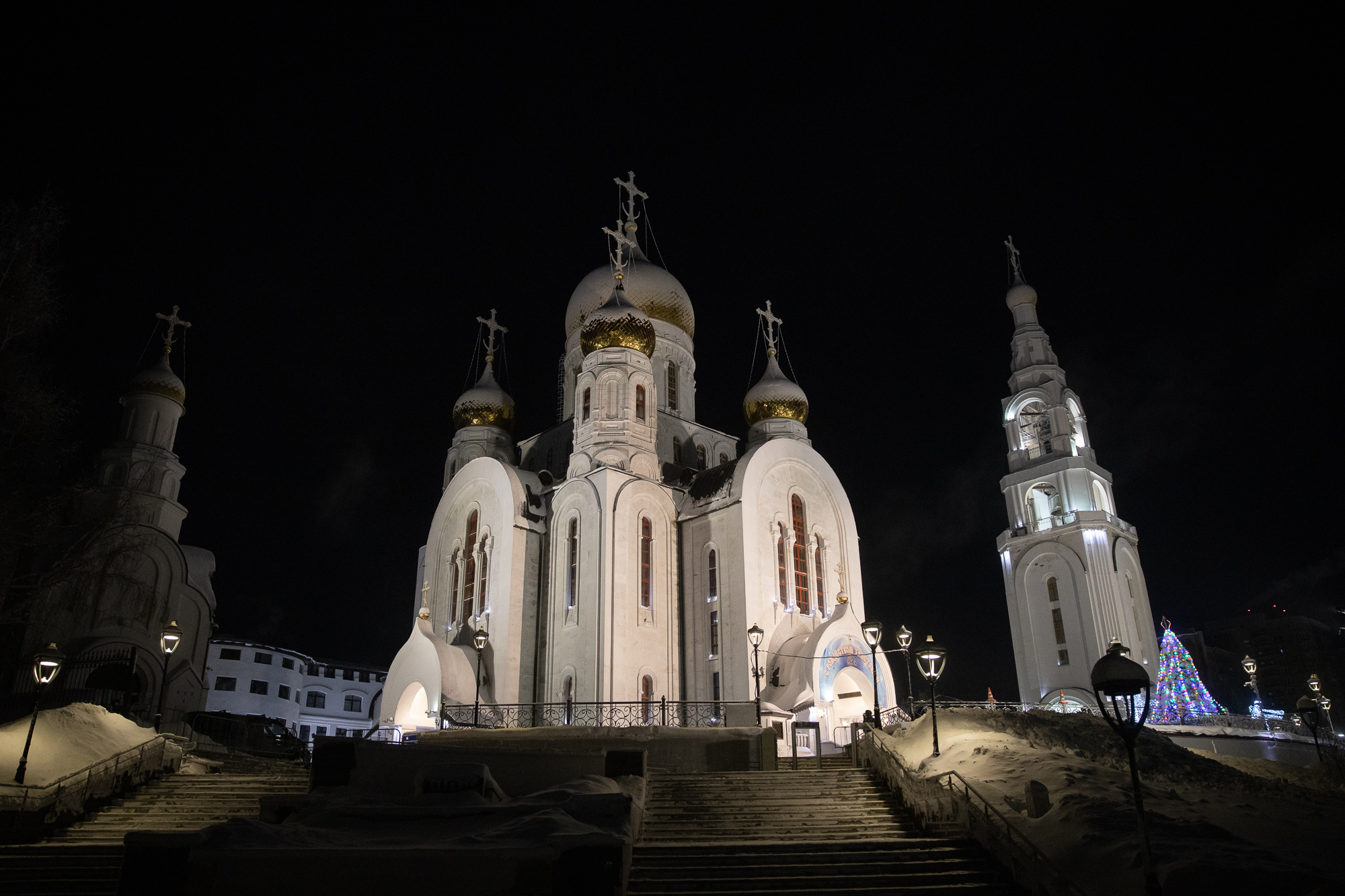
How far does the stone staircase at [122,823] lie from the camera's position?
37.0 ft

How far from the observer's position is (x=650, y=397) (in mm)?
28234

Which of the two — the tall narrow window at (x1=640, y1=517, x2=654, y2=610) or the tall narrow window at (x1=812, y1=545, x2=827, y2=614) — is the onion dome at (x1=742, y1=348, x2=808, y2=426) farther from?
the tall narrow window at (x1=640, y1=517, x2=654, y2=610)

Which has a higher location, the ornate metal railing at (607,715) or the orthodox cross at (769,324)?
the orthodox cross at (769,324)

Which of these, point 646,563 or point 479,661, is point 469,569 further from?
point 646,563

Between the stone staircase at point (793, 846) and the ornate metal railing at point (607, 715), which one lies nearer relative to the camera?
the stone staircase at point (793, 846)

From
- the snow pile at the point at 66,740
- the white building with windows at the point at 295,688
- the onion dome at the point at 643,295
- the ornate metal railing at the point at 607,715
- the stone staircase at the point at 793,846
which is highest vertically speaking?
the onion dome at the point at 643,295

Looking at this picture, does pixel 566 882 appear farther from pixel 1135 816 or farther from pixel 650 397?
pixel 650 397

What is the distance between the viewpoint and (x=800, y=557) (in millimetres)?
27922

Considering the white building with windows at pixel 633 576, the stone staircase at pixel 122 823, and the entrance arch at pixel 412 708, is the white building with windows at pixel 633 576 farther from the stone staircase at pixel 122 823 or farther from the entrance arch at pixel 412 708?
the stone staircase at pixel 122 823

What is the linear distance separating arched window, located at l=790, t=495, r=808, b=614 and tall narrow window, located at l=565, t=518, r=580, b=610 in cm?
627

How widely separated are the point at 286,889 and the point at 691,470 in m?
21.9

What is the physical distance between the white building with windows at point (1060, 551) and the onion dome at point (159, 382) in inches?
1145

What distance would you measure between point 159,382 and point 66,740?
15632 mm

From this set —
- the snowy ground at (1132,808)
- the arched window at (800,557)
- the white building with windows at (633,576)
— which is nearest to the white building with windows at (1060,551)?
the white building with windows at (633,576)
